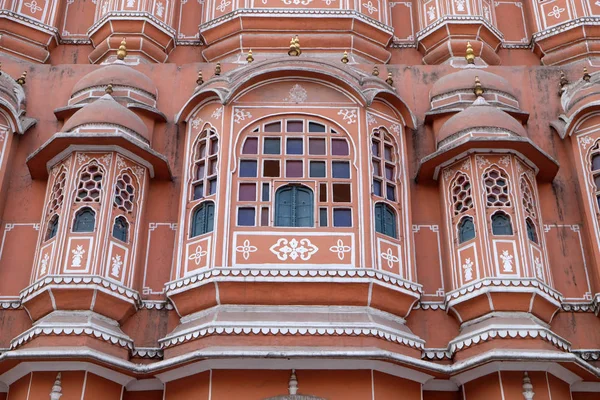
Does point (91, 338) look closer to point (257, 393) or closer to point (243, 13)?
point (257, 393)

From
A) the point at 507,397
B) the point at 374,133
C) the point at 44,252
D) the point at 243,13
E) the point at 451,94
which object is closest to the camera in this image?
the point at 507,397

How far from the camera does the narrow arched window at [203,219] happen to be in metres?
13.6

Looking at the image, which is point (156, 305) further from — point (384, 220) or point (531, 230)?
point (531, 230)

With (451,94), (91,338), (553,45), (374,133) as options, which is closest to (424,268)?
(374,133)

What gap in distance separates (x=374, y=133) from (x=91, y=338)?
556 cm

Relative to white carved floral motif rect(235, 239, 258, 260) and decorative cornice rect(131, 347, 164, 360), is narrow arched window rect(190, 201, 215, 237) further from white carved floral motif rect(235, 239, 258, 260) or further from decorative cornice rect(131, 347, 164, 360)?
decorative cornice rect(131, 347, 164, 360)

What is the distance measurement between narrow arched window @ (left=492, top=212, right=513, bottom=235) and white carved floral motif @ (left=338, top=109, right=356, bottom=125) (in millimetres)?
2768

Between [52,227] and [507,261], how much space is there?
6928 mm

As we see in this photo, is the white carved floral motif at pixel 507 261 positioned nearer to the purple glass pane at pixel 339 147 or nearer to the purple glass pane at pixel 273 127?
the purple glass pane at pixel 339 147

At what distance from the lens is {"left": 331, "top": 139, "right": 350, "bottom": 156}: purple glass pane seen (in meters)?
14.2

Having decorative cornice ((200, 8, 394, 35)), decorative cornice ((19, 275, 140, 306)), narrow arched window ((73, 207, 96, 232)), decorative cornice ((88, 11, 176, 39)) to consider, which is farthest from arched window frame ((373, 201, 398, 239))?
decorative cornice ((88, 11, 176, 39))

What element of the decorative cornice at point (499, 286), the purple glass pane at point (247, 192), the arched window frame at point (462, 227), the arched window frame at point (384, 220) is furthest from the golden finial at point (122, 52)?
the decorative cornice at point (499, 286)

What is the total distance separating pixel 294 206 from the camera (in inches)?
535

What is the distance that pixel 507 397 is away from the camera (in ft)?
39.7
